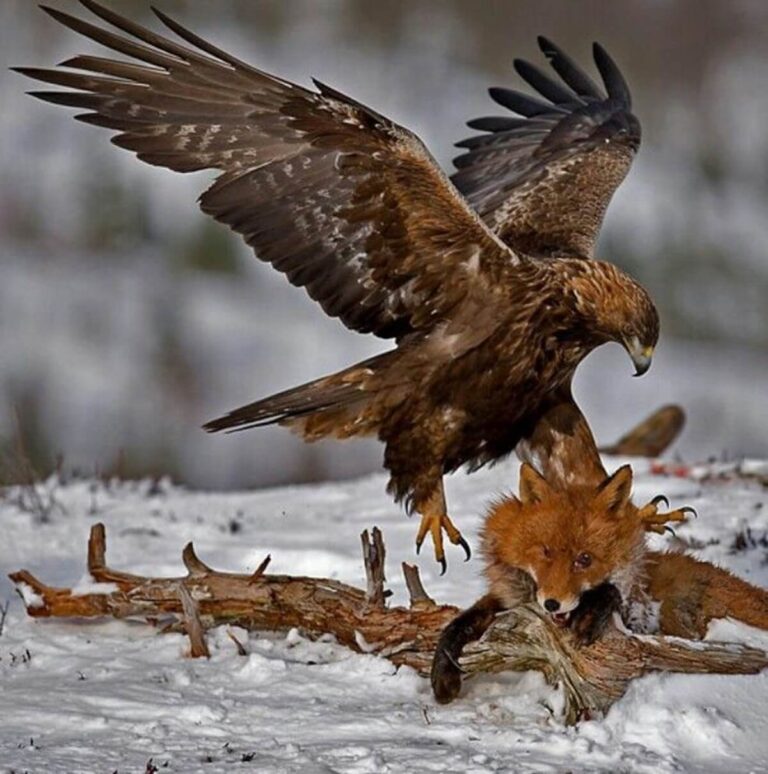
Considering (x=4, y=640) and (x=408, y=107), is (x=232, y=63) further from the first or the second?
(x=408, y=107)

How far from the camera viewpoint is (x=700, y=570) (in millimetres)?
5250

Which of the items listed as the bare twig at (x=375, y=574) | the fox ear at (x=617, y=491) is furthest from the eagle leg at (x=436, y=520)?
the fox ear at (x=617, y=491)

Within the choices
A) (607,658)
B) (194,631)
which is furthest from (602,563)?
(194,631)

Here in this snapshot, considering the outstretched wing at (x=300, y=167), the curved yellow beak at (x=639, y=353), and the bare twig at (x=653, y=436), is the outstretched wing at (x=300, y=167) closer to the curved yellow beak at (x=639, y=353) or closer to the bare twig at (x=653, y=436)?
the curved yellow beak at (x=639, y=353)

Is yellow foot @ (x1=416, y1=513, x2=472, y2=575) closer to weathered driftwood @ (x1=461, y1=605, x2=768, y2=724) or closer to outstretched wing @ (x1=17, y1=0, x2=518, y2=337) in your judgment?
outstretched wing @ (x1=17, y1=0, x2=518, y2=337)

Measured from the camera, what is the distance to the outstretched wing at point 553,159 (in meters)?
7.08

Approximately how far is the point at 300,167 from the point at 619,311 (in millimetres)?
1264

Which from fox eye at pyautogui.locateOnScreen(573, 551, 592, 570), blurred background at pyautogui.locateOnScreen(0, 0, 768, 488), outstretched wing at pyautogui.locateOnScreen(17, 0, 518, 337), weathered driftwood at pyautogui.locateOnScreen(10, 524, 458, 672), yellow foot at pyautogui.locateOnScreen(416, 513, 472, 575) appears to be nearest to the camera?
fox eye at pyautogui.locateOnScreen(573, 551, 592, 570)

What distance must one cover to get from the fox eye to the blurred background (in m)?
9.59

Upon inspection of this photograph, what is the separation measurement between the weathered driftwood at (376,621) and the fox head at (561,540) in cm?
13

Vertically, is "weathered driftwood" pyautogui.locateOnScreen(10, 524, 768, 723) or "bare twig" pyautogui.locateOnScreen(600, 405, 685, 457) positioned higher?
"bare twig" pyautogui.locateOnScreen(600, 405, 685, 457)

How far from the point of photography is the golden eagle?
5.74m

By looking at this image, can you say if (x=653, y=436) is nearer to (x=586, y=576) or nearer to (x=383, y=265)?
(x=383, y=265)

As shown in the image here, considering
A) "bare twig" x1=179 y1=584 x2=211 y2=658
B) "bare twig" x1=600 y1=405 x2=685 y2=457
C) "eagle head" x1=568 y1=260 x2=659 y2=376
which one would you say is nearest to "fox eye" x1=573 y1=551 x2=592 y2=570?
"eagle head" x1=568 y1=260 x2=659 y2=376
